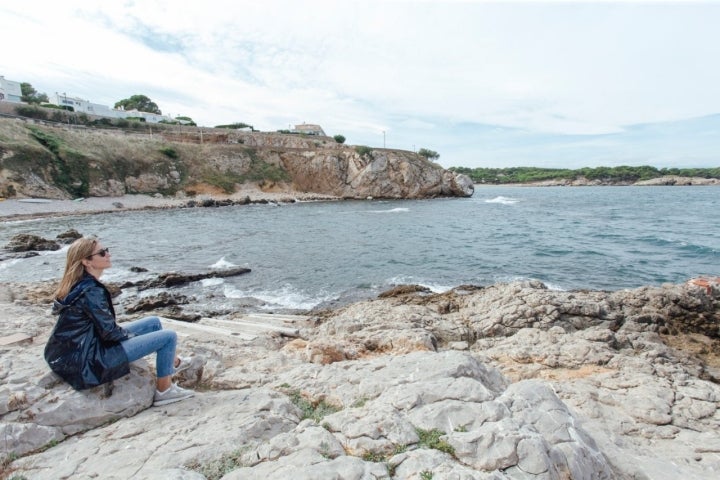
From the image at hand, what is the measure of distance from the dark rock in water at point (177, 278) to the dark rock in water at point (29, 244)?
11.6m

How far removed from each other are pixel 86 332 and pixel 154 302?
11.5 meters

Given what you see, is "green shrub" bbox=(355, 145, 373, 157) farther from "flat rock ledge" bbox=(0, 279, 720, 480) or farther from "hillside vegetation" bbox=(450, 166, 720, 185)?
"hillside vegetation" bbox=(450, 166, 720, 185)

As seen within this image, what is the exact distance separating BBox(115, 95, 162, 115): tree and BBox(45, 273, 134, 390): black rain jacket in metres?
133

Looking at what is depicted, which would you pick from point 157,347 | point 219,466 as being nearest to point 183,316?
point 157,347

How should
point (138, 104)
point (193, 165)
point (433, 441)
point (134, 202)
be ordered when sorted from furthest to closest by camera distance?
point (138, 104)
point (193, 165)
point (134, 202)
point (433, 441)

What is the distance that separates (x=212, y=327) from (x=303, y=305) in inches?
175

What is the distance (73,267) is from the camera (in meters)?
4.46

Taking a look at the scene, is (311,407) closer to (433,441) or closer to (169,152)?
(433,441)

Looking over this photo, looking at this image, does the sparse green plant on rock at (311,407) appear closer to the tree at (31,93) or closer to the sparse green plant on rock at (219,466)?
the sparse green plant on rock at (219,466)

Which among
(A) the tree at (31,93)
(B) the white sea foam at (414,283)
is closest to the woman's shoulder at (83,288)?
(B) the white sea foam at (414,283)

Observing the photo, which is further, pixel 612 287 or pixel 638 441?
pixel 612 287

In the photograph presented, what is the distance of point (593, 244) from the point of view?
1088 inches

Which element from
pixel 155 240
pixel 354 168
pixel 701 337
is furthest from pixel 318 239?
pixel 354 168

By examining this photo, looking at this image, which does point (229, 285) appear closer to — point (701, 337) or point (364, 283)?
point (364, 283)
